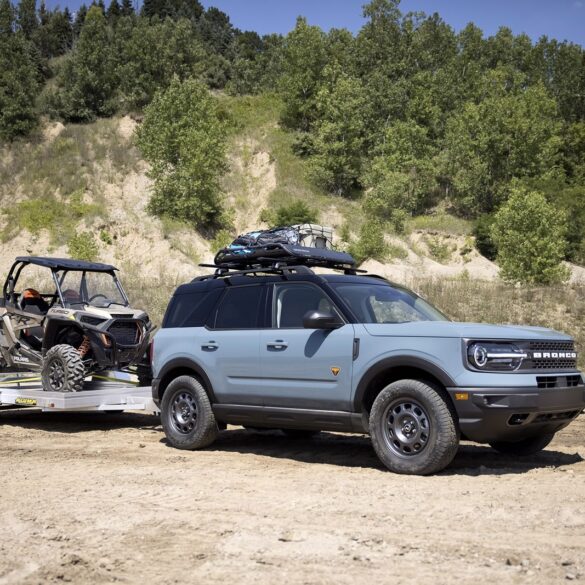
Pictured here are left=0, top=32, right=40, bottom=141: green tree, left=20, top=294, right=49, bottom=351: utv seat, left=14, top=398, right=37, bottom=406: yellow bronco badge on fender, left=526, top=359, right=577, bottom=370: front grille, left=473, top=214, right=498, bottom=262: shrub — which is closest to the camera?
left=526, top=359, right=577, bottom=370: front grille

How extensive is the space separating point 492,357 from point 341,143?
4608 cm

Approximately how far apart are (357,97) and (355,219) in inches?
A: 412

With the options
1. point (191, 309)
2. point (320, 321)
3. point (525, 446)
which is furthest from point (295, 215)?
point (320, 321)

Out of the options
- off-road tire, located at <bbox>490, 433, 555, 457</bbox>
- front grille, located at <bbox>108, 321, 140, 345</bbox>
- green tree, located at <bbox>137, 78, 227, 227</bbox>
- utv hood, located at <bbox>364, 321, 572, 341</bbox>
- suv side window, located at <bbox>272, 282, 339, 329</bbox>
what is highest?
green tree, located at <bbox>137, 78, 227, 227</bbox>

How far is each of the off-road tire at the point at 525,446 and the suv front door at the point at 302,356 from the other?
1.87m

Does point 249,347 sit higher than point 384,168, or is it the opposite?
point 384,168

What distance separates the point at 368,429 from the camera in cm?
709

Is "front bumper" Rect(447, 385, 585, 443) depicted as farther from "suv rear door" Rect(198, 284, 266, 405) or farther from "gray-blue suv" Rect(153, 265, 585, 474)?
"suv rear door" Rect(198, 284, 266, 405)

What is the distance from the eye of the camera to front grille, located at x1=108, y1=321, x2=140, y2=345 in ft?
38.7

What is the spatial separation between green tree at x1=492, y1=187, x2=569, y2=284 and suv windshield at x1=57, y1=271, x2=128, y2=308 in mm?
24108

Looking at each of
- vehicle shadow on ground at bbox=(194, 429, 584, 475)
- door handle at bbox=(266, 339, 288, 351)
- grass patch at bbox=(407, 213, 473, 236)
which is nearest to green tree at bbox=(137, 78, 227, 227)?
grass patch at bbox=(407, 213, 473, 236)

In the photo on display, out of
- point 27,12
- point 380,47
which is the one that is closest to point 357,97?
point 380,47

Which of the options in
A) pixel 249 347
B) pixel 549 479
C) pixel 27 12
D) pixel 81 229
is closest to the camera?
pixel 549 479

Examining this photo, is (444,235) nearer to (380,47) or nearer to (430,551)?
(380,47)
